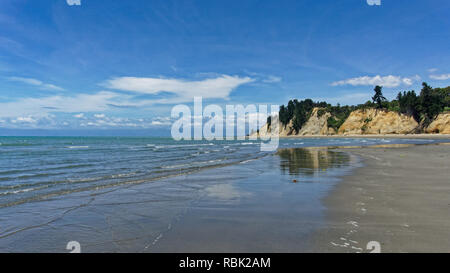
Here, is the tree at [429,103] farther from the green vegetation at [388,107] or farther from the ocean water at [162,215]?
the ocean water at [162,215]

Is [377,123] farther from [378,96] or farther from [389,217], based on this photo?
[389,217]

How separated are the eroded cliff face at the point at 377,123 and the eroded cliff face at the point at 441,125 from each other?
981 cm

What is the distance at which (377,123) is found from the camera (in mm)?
98875

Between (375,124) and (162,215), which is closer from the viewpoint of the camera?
(162,215)

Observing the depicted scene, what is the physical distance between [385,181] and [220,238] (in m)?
8.79

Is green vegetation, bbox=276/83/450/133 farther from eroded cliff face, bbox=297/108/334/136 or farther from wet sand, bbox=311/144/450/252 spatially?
wet sand, bbox=311/144/450/252

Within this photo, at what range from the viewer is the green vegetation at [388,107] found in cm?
8365

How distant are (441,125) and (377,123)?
77.0ft

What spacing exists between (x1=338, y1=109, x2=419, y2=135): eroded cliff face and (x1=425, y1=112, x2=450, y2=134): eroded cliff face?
981cm

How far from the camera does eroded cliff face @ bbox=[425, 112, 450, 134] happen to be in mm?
74188

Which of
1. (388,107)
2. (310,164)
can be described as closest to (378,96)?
(388,107)

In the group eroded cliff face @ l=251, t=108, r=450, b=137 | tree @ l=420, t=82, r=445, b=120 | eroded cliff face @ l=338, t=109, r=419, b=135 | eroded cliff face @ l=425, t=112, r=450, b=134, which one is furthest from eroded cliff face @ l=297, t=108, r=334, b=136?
eroded cliff face @ l=425, t=112, r=450, b=134
